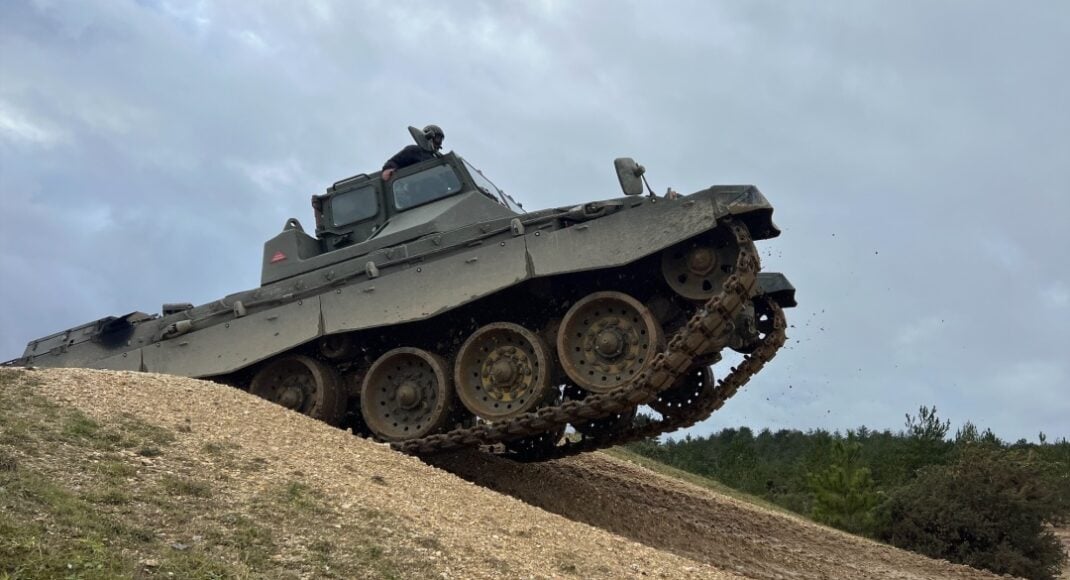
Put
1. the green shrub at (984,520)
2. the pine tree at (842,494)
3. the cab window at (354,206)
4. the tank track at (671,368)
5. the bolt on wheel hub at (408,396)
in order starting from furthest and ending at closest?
the pine tree at (842,494) < the green shrub at (984,520) < the cab window at (354,206) < the bolt on wheel hub at (408,396) < the tank track at (671,368)

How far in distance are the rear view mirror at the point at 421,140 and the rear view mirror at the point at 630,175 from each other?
392 centimetres

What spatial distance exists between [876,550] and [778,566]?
11.5 feet

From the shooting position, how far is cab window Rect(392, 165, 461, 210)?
14453mm

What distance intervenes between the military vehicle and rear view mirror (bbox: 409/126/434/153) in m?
0.03

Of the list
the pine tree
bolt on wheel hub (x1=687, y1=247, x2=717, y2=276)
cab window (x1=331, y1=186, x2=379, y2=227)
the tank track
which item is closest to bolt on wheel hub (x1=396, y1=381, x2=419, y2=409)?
the tank track

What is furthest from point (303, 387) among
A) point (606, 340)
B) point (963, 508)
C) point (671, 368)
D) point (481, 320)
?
point (963, 508)

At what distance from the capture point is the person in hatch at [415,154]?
49.1ft

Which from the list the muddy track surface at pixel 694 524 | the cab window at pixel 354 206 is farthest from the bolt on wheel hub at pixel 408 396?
the cab window at pixel 354 206

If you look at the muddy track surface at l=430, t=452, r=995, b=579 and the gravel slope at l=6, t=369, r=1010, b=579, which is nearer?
the gravel slope at l=6, t=369, r=1010, b=579

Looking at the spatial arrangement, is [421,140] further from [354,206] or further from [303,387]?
[303,387]

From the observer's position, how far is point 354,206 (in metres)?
15.0

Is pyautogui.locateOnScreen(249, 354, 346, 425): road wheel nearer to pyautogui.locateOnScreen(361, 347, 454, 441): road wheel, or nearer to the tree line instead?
pyautogui.locateOnScreen(361, 347, 454, 441): road wheel

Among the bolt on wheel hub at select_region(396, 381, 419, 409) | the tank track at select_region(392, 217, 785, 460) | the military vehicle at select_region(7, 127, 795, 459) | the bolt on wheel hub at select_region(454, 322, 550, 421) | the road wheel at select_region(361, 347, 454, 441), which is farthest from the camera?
the bolt on wheel hub at select_region(396, 381, 419, 409)

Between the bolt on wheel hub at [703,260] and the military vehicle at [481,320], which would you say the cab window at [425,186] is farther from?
the bolt on wheel hub at [703,260]
